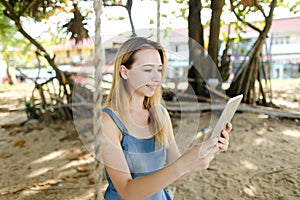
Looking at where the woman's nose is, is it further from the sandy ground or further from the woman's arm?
the sandy ground

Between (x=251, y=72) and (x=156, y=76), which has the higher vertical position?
(x=156, y=76)

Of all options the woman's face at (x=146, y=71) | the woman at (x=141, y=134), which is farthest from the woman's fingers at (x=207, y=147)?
the woman's face at (x=146, y=71)

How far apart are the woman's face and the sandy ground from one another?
832mm

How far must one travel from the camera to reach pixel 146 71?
1.86 ft

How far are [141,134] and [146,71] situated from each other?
0.26 m

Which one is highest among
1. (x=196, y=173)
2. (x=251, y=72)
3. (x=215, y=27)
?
(x=215, y=27)

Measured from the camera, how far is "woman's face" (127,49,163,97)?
566 millimetres

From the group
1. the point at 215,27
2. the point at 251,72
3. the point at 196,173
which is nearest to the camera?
the point at 196,173

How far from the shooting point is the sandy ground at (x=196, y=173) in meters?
1.79

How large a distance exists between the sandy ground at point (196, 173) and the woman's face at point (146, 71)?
832 mm

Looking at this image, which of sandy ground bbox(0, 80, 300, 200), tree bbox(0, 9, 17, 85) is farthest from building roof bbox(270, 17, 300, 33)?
tree bbox(0, 9, 17, 85)

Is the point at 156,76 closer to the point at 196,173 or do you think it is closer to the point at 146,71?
the point at 146,71

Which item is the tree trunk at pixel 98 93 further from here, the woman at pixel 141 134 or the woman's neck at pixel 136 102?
the woman's neck at pixel 136 102

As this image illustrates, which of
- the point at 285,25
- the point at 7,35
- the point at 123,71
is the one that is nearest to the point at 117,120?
the point at 123,71
